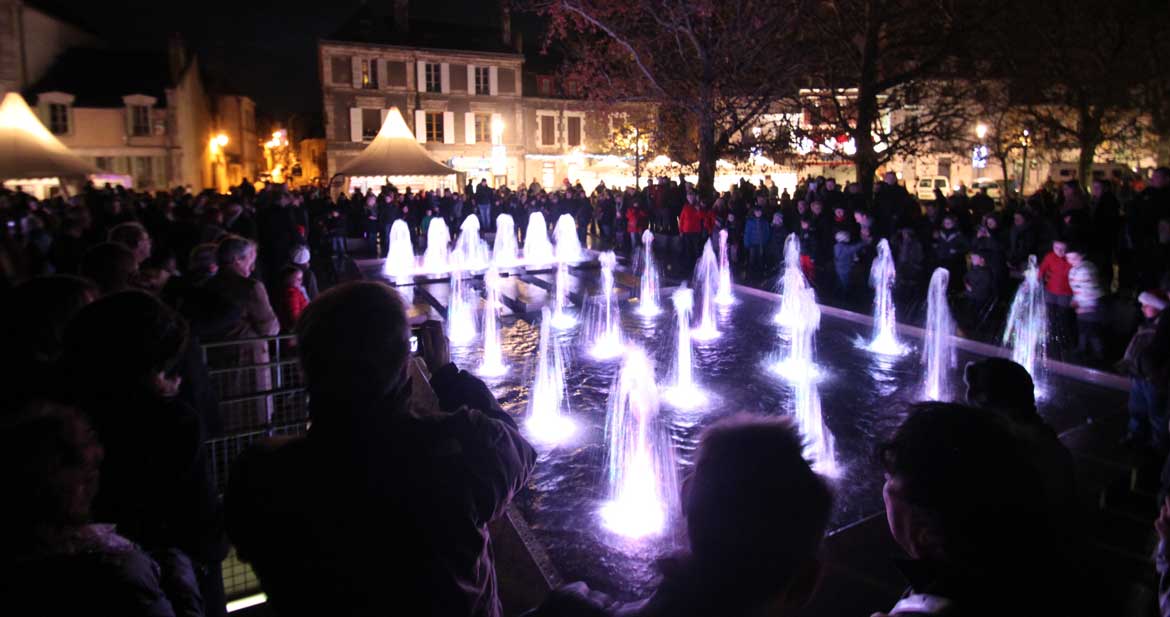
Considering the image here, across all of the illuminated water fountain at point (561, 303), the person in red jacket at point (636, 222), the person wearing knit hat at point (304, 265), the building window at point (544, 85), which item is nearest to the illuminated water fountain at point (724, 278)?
the illuminated water fountain at point (561, 303)

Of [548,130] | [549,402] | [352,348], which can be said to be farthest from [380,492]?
[548,130]

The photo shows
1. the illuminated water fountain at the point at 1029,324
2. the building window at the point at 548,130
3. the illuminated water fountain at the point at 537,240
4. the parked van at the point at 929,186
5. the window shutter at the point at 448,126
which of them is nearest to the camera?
the illuminated water fountain at the point at 1029,324

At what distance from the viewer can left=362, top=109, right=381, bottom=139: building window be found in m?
52.1

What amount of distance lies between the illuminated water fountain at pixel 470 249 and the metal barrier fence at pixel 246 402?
14.1 m

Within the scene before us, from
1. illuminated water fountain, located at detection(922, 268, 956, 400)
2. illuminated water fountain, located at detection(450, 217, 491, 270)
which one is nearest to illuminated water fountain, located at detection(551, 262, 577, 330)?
illuminated water fountain, located at detection(450, 217, 491, 270)

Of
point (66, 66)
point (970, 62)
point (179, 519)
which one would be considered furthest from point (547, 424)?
point (66, 66)

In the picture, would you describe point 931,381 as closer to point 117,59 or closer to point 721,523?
point 721,523

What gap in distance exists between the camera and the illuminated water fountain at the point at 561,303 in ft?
43.2

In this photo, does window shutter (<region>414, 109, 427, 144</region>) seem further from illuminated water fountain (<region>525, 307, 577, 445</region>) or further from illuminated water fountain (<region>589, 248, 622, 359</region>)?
illuminated water fountain (<region>525, 307, 577, 445</region>)

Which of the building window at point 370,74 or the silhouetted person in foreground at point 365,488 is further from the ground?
the building window at point 370,74

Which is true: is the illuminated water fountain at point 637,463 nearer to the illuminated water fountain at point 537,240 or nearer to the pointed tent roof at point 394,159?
the pointed tent roof at point 394,159

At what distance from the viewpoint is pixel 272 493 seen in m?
1.95

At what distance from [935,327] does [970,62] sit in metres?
11.3

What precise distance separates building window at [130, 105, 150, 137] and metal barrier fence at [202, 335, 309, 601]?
4210 centimetres
